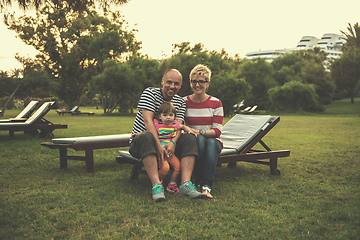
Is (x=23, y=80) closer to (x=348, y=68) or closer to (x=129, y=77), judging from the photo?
(x=129, y=77)

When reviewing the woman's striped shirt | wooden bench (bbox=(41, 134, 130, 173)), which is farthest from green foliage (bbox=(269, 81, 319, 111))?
the woman's striped shirt

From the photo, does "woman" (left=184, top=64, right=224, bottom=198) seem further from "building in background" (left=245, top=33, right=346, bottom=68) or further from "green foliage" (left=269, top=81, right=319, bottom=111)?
"building in background" (left=245, top=33, right=346, bottom=68)

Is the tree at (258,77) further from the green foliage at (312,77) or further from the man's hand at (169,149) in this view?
the man's hand at (169,149)

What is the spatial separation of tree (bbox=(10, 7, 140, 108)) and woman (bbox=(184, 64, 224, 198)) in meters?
28.8

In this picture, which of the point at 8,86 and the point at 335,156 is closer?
the point at 335,156

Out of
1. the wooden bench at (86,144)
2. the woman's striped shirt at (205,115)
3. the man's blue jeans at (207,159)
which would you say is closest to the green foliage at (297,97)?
the wooden bench at (86,144)

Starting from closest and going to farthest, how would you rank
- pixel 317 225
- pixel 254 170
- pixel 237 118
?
pixel 317 225 < pixel 254 170 < pixel 237 118

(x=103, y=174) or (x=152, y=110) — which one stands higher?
(x=152, y=110)

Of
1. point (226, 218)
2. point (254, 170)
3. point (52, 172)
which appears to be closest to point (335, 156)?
point (254, 170)

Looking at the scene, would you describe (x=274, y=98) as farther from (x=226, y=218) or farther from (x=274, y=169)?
(x=226, y=218)

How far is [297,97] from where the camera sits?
1348 inches

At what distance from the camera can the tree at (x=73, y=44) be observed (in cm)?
3134

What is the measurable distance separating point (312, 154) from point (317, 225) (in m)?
4.38

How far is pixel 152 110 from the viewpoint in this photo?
3826 millimetres
